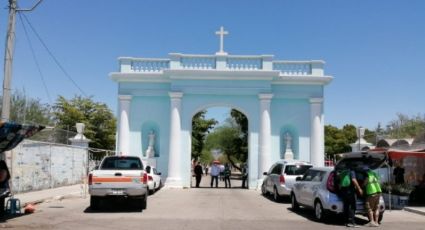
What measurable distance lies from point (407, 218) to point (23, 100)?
38.0m

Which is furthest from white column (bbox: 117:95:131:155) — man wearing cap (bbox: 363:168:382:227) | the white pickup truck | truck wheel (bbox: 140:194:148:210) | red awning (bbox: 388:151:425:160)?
man wearing cap (bbox: 363:168:382:227)

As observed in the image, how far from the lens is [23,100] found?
149ft

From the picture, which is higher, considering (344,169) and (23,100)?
(23,100)

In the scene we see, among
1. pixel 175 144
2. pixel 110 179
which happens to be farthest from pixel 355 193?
pixel 175 144

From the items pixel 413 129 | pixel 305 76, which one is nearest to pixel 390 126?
pixel 413 129

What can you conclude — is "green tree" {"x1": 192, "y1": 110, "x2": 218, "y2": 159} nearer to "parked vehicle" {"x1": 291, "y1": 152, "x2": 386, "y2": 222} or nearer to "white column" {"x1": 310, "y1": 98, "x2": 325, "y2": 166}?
"white column" {"x1": 310, "y1": 98, "x2": 325, "y2": 166}

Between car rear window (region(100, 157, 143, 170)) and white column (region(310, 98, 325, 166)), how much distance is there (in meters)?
15.3

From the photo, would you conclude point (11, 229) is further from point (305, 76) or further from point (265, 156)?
point (305, 76)

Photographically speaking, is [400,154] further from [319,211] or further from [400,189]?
[319,211]

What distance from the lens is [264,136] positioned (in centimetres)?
2941

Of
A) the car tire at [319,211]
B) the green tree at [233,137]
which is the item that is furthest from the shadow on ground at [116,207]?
the green tree at [233,137]

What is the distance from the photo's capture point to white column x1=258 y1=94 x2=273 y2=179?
29.3m

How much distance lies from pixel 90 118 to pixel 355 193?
136 ft

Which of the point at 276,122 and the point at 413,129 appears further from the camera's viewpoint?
the point at 413,129
